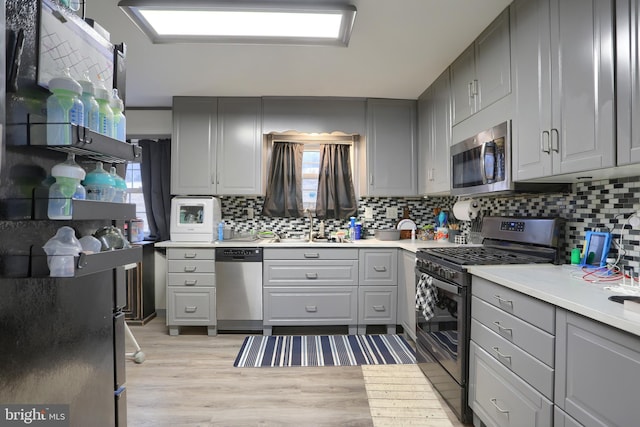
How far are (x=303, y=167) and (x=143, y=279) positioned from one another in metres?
2.04

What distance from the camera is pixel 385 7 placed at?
1.96 metres

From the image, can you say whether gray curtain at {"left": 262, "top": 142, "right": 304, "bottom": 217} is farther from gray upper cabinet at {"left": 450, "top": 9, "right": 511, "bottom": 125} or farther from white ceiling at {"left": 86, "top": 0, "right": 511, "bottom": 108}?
gray upper cabinet at {"left": 450, "top": 9, "right": 511, "bottom": 125}

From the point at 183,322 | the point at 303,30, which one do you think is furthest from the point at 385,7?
the point at 183,322

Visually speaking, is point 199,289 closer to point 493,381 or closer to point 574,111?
point 493,381

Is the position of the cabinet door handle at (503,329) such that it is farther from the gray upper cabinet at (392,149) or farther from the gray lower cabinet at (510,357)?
the gray upper cabinet at (392,149)

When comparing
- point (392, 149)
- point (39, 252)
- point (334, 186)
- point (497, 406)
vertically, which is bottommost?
point (497, 406)

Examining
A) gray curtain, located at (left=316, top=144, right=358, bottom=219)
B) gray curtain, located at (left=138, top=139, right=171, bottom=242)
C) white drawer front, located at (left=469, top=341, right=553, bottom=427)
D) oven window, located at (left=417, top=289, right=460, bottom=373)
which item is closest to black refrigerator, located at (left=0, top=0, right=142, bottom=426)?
white drawer front, located at (left=469, top=341, right=553, bottom=427)

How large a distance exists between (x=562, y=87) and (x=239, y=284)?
274 centimetres

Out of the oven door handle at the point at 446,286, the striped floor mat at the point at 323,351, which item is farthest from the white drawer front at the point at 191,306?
the oven door handle at the point at 446,286

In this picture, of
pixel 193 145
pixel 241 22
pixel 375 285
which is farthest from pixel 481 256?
pixel 193 145

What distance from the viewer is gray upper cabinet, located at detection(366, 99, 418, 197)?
3490mm

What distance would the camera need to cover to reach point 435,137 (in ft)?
10.0

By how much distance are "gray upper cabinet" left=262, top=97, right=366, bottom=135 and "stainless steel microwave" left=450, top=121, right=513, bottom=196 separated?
1.22m

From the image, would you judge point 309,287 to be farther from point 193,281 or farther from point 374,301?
point 193,281
